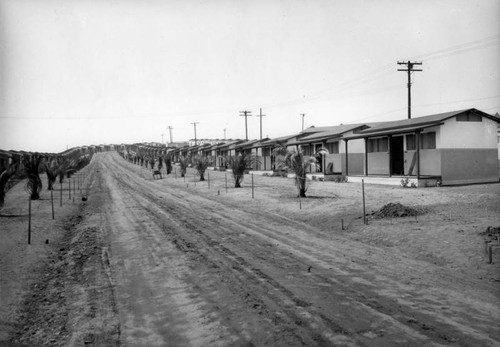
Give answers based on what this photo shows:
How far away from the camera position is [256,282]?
251 inches

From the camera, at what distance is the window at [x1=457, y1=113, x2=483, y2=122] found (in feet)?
70.2

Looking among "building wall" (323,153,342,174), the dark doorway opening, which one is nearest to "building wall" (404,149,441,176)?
the dark doorway opening

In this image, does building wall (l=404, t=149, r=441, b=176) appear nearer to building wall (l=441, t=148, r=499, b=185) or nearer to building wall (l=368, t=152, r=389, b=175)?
building wall (l=441, t=148, r=499, b=185)

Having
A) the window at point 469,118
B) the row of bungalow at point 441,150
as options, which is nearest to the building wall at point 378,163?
the row of bungalow at point 441,150

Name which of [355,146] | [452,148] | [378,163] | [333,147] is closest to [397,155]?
[378,163]

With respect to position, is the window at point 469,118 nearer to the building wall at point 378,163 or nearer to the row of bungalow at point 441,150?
the row of bungalow at point 441,150

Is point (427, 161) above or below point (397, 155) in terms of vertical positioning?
below

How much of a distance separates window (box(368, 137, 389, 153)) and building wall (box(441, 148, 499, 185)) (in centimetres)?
489

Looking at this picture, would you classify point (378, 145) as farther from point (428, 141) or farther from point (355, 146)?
point (428, 141)

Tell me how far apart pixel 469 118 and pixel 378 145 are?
603 cm

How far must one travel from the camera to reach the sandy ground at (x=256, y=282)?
14.9 feet

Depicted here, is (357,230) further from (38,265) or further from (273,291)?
(38,265)

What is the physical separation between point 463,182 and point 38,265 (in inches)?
822

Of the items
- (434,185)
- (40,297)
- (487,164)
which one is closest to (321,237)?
(40,297)
